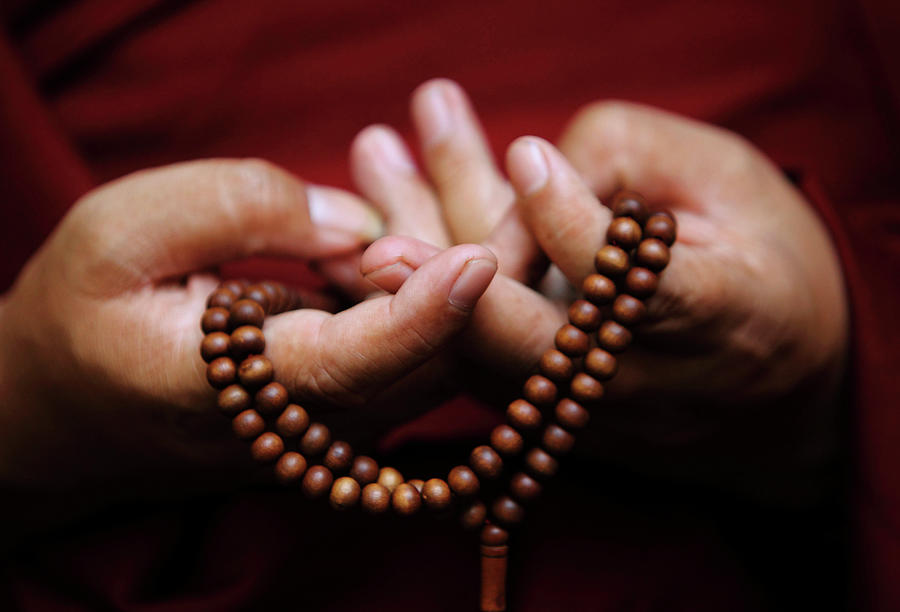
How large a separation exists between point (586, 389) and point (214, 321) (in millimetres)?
309

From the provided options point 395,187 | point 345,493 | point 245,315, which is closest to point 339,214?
point 395,187

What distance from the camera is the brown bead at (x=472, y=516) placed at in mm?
613

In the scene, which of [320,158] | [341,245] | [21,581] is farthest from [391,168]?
[21,581]

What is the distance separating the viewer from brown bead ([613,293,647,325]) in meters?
0.60

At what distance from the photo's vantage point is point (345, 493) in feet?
1.88

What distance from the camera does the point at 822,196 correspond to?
91 cm

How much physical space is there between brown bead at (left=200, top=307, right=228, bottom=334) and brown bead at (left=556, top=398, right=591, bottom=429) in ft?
0.93

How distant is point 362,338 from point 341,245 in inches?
10.1

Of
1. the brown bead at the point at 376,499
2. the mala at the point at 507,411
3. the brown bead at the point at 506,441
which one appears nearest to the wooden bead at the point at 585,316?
the mala at the point at 507,411

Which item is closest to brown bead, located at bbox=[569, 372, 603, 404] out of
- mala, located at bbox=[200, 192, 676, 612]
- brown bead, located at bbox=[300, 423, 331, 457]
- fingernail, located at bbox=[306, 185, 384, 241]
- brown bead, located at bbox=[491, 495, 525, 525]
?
mala, located at bbox=[200, 192, 676, 612]

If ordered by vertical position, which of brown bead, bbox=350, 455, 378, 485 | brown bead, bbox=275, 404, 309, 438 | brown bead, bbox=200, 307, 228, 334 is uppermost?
brown bead, bbox=200, 307, 228, 334

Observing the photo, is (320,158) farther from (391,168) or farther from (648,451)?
(648,451)

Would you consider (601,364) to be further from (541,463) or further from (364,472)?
(364,472)

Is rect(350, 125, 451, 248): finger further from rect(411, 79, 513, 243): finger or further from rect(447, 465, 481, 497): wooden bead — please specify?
rect(447, 465, 481, 497): wooden bead
